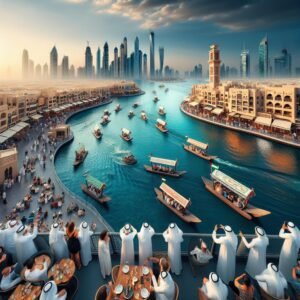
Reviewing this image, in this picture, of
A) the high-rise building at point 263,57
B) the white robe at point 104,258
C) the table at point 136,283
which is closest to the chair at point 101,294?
the table at point 136,283

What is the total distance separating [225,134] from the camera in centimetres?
3866

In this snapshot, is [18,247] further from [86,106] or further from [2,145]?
[86,106]

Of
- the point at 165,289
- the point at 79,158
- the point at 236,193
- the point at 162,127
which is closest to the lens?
the point at 165,289

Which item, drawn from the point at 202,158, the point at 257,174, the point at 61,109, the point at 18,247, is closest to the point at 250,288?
the point at 18,247

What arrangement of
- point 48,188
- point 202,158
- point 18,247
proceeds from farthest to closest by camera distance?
point 202,158 → point 48,188 → point 18,247

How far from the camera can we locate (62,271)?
4.59 m

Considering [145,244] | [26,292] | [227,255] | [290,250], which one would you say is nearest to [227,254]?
[227,255]

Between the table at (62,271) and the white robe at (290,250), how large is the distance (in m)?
4.35

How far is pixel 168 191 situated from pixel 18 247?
541 inches

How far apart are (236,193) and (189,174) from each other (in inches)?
276

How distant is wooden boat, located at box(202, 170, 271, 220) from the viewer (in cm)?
1658

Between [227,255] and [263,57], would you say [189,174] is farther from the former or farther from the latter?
[263,57]

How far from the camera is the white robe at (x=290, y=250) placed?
194 inches

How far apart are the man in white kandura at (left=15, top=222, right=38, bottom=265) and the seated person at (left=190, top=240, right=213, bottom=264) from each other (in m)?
3.47
